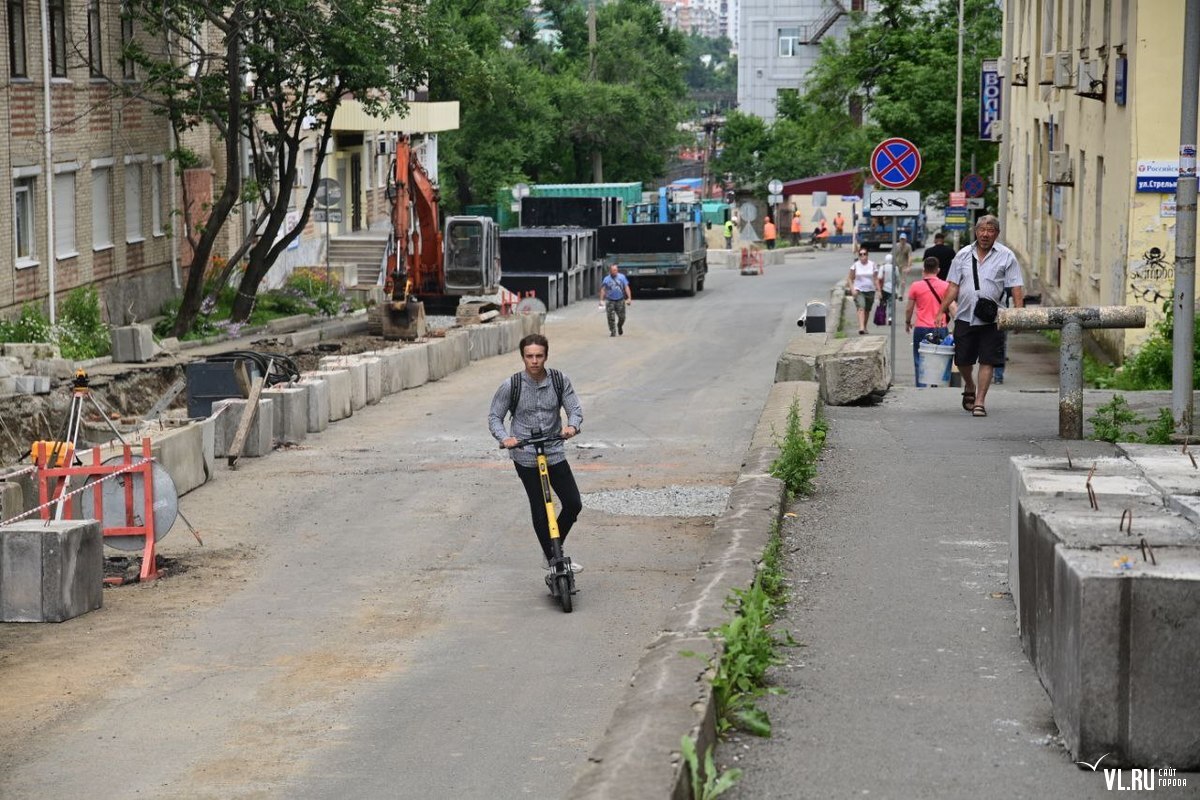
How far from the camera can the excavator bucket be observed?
3450cm

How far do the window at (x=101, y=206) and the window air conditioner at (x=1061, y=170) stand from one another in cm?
1681

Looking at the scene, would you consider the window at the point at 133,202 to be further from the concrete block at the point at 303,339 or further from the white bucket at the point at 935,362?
the white bucket at the point at 935,362

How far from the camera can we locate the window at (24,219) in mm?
28688

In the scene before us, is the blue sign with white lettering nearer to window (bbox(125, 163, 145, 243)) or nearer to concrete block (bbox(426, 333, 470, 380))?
concrete block (bbox(426, 333, 470, 380))

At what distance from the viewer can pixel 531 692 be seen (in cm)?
873

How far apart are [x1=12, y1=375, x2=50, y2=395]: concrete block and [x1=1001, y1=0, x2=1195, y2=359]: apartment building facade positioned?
508 inches

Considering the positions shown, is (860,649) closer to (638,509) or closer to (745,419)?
(638,509)

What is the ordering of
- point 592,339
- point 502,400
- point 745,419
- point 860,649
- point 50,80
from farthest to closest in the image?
point 592,339
point 50,80
point 745,419
point 502,400
point 860,649

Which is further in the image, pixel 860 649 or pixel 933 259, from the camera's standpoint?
pixel 933 259

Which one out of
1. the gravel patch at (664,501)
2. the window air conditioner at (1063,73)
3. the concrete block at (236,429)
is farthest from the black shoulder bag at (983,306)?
the window air conditioner at (1063,73)

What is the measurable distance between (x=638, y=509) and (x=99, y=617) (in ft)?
15.3

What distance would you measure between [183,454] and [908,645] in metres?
9.27

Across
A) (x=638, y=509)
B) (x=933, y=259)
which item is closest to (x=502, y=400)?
(x=638, y=509)

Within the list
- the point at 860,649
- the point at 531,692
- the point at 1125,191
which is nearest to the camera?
the point at 860,649
